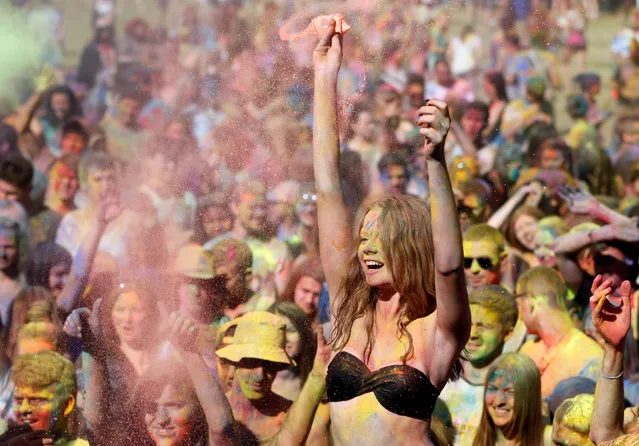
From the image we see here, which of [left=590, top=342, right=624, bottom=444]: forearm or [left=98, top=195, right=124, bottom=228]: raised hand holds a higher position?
[left=98, top=195, right=124, bottom=228]: raised hand

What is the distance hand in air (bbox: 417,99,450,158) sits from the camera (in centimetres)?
352

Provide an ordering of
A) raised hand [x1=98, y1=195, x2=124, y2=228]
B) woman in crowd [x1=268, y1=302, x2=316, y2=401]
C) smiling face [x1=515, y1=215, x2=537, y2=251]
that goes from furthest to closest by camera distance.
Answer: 1. smiling face [x1=515, y1=215, x2=537, y2=251]
2. raised hand [x1=98, y1=195, x2=124, y2=228]
3. woman in crowd [x1=268, y1=302, x2=316, y2=401]

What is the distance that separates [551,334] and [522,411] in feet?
3.39

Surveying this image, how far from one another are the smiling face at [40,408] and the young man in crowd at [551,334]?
223 cm

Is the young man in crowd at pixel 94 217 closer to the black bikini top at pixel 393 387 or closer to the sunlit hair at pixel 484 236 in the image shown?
the sunlit hair at pixel 484 236

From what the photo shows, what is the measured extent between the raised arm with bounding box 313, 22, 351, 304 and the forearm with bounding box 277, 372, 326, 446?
2.39 feet

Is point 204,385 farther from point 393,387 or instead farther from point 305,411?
point 393,387

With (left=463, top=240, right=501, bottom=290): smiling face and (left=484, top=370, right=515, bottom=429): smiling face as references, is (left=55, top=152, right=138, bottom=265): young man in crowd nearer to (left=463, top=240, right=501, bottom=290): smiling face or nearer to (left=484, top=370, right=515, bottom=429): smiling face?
(left=463, top=240, right=501, bottom=290): smiling face

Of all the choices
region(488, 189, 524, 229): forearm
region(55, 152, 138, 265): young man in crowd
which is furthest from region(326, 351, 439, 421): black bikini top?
region(488, 189, 524, 229): forearm

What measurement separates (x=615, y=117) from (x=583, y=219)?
499 centimetres

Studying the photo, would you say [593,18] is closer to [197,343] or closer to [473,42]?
[473,42]

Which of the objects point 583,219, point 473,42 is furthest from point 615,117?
point 583,219

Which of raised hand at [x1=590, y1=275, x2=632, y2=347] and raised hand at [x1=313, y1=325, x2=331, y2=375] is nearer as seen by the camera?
raised hand at [x1=590, y1=275, x2=632, y2=347]

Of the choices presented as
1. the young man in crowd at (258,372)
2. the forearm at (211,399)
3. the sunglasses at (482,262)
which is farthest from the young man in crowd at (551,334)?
the forearm at (211,399)
